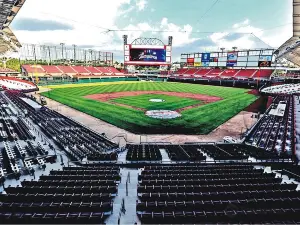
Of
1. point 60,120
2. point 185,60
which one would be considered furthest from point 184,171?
point 185,60

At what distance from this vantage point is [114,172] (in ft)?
34.9

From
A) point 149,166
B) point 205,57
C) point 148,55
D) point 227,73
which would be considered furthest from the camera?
point 205,57

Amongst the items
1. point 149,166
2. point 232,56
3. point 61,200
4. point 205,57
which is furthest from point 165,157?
point 205,57

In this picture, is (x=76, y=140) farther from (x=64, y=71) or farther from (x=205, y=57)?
(x=205, y=57)

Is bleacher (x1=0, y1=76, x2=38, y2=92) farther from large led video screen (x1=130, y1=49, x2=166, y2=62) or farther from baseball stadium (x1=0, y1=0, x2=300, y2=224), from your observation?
large led video screen (x1=130, y1=49, x2=166, y2=62)

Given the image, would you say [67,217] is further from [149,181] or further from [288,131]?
[288,131]

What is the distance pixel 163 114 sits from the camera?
2802cm

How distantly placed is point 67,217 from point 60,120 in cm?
1821

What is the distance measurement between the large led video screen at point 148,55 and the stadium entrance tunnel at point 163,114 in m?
57.9

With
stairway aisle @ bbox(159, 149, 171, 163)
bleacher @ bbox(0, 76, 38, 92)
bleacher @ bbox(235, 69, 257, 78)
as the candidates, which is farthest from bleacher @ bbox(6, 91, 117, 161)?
bleacher @ bbox(235, 69, 257, 78)

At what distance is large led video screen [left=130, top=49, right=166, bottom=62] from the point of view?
82500mm

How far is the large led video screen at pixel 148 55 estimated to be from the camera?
82500 millimetres

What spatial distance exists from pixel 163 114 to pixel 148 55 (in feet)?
196

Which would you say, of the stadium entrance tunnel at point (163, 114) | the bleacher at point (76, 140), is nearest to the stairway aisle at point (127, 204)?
the bleacher at point (76, 140)
